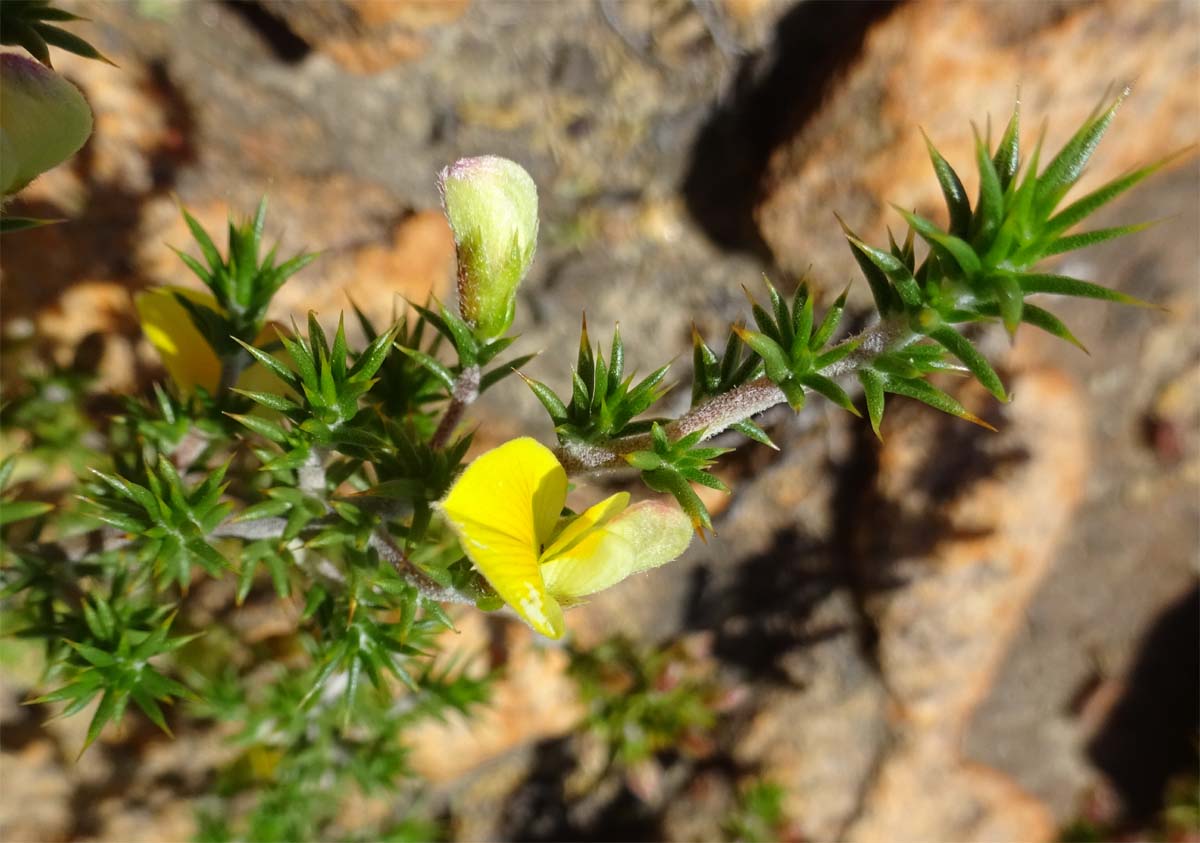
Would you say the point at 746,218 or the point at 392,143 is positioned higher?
the point at 392,143

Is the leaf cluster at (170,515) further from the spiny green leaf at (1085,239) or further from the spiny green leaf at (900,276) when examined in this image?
the spiny green leaf at (1085,239)

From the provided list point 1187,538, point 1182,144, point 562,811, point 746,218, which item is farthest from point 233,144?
point 1187,538

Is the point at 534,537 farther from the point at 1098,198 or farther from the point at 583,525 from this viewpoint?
the point at 1098,198

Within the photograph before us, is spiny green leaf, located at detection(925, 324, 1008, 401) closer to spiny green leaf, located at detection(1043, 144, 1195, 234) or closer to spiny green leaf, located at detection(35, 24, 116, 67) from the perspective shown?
spiny green leaf, located at detection(1043, 144, 1195, 234)

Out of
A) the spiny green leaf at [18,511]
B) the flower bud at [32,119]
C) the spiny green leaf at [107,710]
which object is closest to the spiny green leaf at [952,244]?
the flower bud at [32,119]

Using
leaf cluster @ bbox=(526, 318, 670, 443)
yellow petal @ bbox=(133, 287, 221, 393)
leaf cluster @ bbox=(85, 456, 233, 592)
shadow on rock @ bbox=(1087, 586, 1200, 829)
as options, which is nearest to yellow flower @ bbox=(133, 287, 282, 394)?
yellow petal @ bbox=(133, 287, 221, 393)

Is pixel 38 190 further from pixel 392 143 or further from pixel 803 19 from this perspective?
pixel 803 19

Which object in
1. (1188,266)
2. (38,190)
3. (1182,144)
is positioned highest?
(38,190)

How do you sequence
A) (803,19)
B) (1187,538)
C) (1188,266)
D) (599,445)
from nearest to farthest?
(599,445) → (803,19) → (1188,266) → (1187,538)
